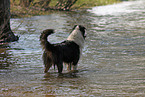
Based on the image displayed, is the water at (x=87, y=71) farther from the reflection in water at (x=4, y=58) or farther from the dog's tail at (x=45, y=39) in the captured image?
the dog's tail at (x=45, y=39)

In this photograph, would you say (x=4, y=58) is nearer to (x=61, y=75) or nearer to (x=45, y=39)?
(x=61, y=75)

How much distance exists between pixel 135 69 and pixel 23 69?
3093 millimetres

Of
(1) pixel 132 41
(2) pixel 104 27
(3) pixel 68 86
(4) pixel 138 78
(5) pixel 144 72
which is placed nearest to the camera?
(3) pixel 68 86

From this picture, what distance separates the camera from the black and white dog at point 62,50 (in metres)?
6.68

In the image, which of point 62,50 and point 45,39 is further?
point 62,50

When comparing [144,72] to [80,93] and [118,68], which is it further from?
[80,93]

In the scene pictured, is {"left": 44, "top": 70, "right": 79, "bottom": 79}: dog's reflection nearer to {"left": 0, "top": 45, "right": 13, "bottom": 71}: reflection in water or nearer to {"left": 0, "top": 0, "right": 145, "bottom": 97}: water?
{"left": 0, "top": 0, "right": 145, "bottom": 97}: water

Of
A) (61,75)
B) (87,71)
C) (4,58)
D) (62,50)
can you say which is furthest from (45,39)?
(4,58)

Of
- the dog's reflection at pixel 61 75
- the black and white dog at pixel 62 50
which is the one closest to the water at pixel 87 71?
the dog's reflection at pixel 61 75

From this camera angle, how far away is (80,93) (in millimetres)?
5504

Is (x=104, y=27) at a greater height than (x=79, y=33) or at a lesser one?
lesser

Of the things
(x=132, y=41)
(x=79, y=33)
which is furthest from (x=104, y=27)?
(x=79, y=33)

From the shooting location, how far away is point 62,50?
711cm

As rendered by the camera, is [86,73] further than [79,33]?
No
